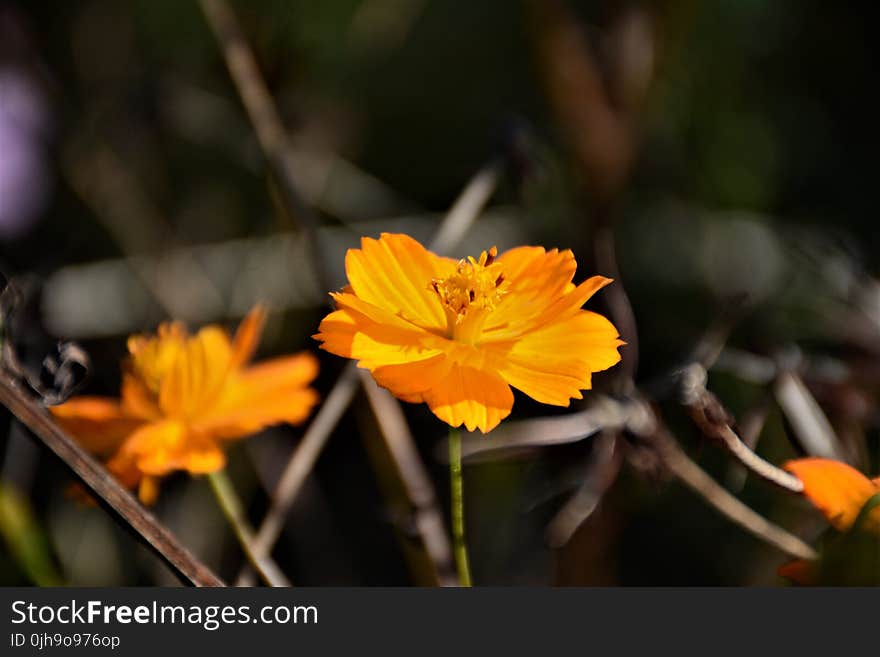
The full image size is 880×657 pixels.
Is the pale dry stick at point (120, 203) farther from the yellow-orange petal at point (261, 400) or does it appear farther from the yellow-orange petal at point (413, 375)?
the yellow-orange petal at point (413, 375)

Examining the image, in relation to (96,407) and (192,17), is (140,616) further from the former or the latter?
(192,17)

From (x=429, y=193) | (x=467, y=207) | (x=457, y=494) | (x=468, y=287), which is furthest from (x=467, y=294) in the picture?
(x=429, y=193)

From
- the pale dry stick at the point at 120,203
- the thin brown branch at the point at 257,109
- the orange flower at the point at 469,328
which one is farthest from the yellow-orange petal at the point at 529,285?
the pale dry stick at the point at 120,203

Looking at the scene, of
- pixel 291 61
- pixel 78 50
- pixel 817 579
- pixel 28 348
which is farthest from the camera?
pixel 78 50

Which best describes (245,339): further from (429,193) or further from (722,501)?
(429,193)

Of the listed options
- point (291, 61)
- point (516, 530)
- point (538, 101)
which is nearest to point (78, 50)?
point (291, 61)

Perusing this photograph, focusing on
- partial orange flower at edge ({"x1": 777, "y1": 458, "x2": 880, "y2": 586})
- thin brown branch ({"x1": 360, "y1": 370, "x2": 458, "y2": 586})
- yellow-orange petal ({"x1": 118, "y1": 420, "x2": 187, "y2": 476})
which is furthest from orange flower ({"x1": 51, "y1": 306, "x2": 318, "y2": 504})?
partial orange flower at edge ({"x1": 777, "y1": 458, "x2": 880, "y2": 586})

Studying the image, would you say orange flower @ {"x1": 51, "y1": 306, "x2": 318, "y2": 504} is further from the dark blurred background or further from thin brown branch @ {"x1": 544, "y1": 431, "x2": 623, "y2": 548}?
the dark blurred background
